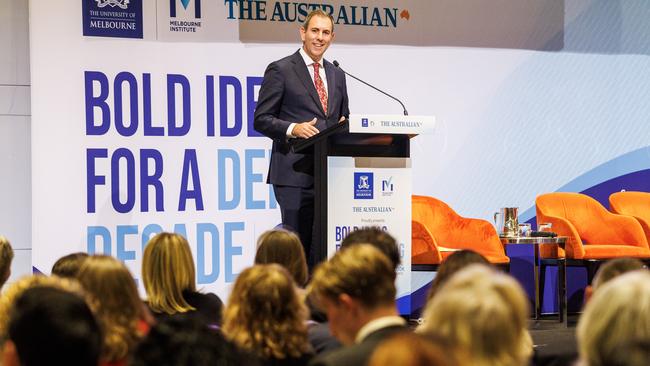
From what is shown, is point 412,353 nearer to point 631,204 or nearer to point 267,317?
point 267,317

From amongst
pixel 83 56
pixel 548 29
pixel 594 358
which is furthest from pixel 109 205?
pixel 594 358

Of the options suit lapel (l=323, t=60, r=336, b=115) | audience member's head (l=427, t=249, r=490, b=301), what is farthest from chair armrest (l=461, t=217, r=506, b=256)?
audience member's head (l=427, t=249, r=490, b=301)

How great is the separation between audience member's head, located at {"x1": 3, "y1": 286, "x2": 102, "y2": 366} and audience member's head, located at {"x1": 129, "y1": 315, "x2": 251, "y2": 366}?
12 cm

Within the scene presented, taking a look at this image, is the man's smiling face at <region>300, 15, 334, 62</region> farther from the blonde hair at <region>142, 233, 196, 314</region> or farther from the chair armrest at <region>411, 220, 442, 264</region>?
the blonde hair at <region>142, 233, 196, 314</region>

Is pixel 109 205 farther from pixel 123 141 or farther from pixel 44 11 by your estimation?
pixel 44 11

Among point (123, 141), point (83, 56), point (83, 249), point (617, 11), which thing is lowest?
point (83, 249)

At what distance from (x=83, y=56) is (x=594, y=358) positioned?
19.8 ft

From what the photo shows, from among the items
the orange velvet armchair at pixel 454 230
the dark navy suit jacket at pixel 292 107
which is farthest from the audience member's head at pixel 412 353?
the orange velvet armchair at pixel 454 230

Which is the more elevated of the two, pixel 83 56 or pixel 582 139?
pixel 83 56

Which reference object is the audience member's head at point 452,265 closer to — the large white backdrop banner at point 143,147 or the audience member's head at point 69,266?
the audience member's head at point 69,266

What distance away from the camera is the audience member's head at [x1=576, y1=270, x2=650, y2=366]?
2113 millimetres

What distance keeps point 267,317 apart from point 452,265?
3.02ft

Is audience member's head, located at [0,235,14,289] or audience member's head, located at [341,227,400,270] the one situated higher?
audience member's head, located at [341,227,400,270]

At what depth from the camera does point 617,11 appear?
911 centimetres
